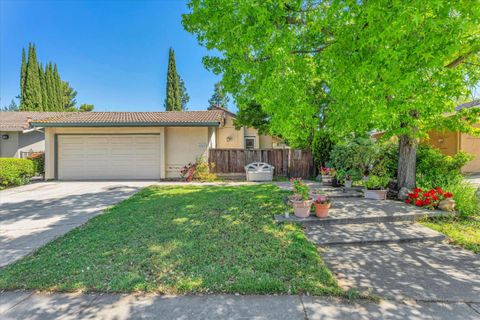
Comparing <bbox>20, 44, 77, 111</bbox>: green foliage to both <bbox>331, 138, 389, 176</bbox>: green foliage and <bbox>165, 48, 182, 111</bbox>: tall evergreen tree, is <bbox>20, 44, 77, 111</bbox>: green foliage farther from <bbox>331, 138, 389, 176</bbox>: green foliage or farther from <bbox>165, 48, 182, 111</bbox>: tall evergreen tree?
<bbox>331, 138, 389, 176</bbox>: green foliage

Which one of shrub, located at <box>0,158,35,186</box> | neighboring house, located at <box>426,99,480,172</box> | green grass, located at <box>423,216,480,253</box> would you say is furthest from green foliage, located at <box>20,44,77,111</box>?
neighboring house, located at <box>426,99,480,172</box>

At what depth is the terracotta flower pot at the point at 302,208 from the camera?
483 centimetres

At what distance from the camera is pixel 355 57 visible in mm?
4094

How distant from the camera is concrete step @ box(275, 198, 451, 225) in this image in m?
4.74

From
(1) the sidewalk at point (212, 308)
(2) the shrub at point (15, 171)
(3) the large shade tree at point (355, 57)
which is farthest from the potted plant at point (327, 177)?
(2) the shrub at point (15, 171)

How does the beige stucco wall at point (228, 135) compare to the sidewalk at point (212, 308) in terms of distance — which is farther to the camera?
the beige stucco wall at point (228, 135)

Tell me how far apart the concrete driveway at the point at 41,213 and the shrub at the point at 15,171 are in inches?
44.7

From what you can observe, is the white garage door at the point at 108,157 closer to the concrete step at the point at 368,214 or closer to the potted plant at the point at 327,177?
the potted plant at the point at 327,177

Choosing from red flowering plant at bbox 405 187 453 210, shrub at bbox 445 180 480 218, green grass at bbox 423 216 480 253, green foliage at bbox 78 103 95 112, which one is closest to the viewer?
green grass at bbox 423 216 480 253

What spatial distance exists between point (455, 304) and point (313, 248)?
1621 mm

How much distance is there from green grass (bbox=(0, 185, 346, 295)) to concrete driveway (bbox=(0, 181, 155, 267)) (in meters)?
0.40

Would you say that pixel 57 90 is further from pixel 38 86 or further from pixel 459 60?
pixel 459 60

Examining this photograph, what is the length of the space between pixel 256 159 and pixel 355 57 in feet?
27.5

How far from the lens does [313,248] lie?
3547mm
